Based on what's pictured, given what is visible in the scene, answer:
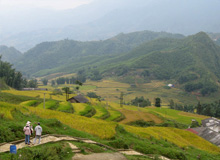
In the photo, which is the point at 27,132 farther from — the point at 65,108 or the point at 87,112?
the point at 87,112

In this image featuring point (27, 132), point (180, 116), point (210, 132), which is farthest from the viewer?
point (180, 116)

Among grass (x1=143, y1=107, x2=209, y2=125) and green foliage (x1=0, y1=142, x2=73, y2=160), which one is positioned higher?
green foliage (x1=0, y1=142, x2=73, y2=160)

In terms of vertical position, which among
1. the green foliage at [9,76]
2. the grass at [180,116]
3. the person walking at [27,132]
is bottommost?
the grass at [180,116]

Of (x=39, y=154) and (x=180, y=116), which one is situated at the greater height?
(x=39, y=154)

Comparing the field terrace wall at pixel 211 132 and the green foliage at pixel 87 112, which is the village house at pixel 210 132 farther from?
the green foliage at pixel 87 112

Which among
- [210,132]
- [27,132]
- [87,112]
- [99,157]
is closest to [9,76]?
[87,112]

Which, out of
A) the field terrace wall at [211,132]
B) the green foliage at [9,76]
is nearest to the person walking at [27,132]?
the field terrace wall at [211,132]

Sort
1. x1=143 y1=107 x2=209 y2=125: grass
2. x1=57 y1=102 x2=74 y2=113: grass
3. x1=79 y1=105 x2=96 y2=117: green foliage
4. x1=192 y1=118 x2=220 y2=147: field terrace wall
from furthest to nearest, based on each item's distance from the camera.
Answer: x1=143 y1=107 x2=209 y2=125: grass
x1=192 y1=118 x2=220 y2=147: field terrace wall
x1=79 y1=105 x2=96 y2=117: green foliage
x1=57 y1=102 x2=74 y2=113: grass

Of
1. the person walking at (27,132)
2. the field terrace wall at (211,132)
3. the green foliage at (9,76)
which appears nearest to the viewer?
the person walking at (27,132)

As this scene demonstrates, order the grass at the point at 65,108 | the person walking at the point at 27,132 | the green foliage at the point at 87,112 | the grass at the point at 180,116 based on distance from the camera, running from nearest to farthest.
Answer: the person walking at the point at 27,132
the grass at the point at 65,108
the green foliage at the point at 87,112
the grass at the point at 180,116

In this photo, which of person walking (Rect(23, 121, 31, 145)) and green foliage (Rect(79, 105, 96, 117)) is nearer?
person walking (Rect(23, 121, 31, 145))

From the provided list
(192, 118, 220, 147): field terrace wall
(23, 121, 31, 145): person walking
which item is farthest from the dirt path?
(192, 118, 220, 147): field terrace wall

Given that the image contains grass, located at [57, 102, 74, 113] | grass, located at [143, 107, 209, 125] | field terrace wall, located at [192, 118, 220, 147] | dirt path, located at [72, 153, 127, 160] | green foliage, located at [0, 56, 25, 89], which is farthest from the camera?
green foliage, located at [0, 56, 25, 89]

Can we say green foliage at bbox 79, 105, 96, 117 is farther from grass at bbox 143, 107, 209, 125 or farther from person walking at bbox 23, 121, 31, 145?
grass at bbox 143, 107, 209, 125
